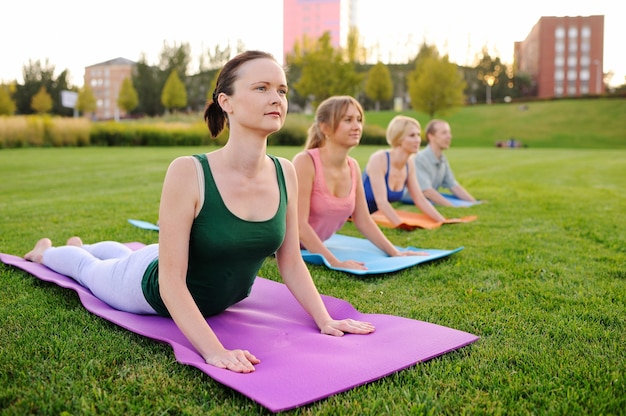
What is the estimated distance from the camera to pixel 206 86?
186 ft

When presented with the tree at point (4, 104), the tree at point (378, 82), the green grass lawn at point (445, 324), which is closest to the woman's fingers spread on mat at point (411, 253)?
the green grass lawn at point (445, 324)

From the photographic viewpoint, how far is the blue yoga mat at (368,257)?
4089mm

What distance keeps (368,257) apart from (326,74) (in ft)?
108

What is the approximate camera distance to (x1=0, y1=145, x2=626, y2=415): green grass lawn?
200 centimetres

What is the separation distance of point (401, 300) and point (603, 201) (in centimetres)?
604

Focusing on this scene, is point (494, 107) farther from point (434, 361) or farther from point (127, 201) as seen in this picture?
point (434, 361)

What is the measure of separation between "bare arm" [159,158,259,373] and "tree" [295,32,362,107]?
34.6 meters

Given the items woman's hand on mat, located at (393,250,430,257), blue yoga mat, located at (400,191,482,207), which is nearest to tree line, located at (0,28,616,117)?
blue yoga mat, located at (400,191,482,207)

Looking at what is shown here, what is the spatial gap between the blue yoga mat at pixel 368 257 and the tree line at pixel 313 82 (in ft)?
75.4

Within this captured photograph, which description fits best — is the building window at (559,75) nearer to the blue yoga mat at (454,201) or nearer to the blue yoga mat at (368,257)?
the blue yoga mat at (454,201)

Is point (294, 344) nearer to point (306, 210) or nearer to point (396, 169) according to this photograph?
point (306, 210)

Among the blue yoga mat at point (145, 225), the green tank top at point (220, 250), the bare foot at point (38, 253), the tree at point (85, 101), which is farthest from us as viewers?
the tree at point (85, 101)

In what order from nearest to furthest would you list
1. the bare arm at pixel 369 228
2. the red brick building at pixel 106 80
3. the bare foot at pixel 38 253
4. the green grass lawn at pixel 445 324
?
the green grass lawn at pixel 445 324 → the bare foot at pixel 38 253 → the bare arm at pixel 369 228 → the red brick building at pixel 106 80

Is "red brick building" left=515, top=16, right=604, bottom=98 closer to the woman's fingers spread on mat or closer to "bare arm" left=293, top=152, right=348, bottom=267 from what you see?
the woman's fingers spread on mat
